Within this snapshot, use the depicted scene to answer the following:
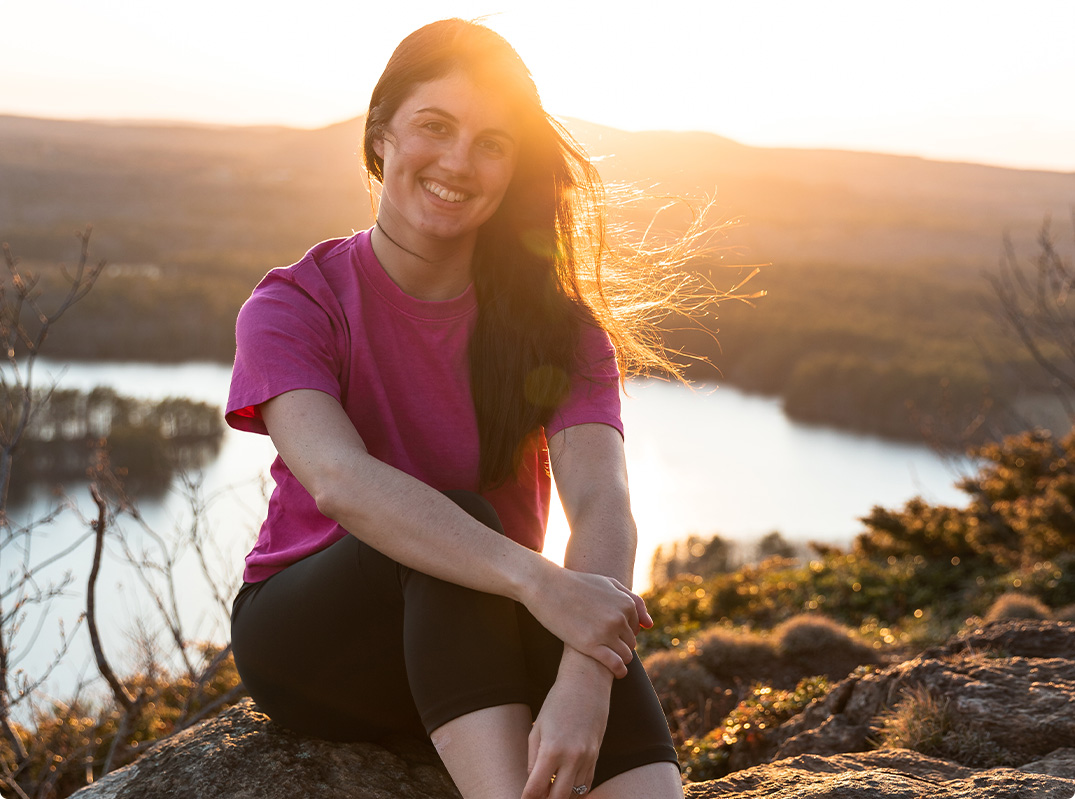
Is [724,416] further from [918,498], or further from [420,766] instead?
[420,766]

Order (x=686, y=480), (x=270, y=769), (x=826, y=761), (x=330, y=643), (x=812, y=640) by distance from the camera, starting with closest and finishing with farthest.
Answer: (x=330, y=643)
(x=270, y=769)
(x=826, y=761)
(x=812, y=640)
(x=686, y=480)

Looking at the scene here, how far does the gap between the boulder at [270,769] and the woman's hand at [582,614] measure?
1.77 ft

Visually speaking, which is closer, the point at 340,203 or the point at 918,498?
the point at 918,498

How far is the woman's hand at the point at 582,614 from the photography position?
1461mm

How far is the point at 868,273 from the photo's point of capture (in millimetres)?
49250

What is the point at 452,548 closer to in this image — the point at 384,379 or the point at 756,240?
the point at 384,379

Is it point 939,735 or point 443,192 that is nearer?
point 443,192

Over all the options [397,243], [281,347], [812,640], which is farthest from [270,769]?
[812,640]

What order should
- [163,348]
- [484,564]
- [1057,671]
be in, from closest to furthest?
[484,564]
[1057,671]
[163,348]

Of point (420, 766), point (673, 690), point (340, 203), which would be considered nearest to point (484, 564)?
point (420, 766)

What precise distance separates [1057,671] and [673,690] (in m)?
2.02

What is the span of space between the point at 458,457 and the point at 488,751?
670mm

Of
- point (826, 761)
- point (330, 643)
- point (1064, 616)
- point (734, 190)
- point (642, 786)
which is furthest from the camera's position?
point (734, 190)

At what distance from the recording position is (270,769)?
1.73 m
